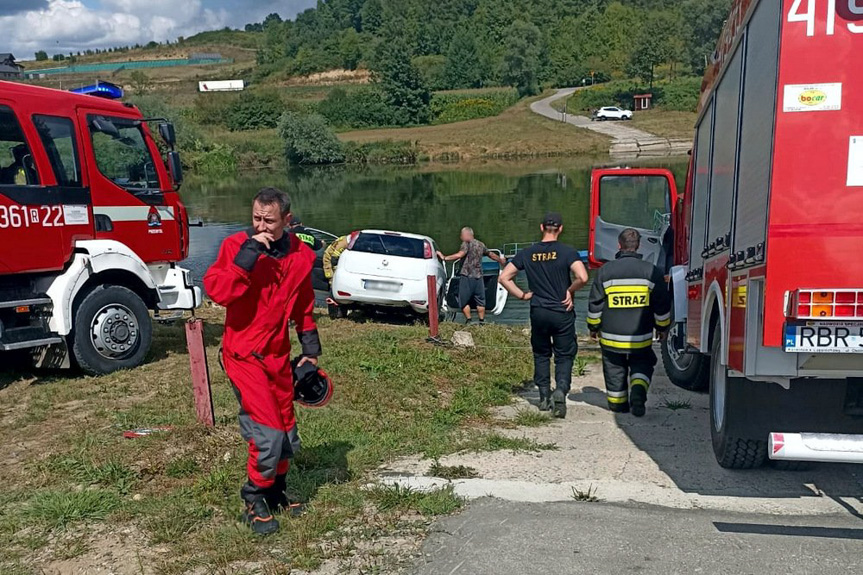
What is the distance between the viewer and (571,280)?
738 centimetres

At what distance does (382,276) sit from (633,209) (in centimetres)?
420

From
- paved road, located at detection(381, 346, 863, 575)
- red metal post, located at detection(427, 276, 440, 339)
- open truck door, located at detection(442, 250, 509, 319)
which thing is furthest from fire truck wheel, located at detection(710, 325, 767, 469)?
open truck door, located at detection(442, 250, 509, 319)

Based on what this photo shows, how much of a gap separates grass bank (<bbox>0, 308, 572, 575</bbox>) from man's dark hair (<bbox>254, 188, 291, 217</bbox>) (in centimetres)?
178

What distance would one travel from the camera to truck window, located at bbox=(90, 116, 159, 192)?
9031mm

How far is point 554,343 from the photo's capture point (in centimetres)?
746

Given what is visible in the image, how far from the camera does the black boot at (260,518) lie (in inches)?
176

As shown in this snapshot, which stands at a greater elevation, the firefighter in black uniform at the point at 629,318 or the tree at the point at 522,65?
the tree at the point at 522,65

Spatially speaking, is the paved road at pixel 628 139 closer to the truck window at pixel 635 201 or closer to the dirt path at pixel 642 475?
the truck window at pixel 635 201

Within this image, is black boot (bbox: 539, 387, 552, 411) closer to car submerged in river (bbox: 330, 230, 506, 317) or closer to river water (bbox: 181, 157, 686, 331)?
car submerged in river (bbox: 330, 230, 506, 317)

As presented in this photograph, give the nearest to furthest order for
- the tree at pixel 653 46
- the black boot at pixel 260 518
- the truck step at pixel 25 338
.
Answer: the black boot at pixel 260 518 < the truck step at pixel 25 338 < the tree at pixel 653 46

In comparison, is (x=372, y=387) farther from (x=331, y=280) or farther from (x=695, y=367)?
(x=331, y=280)

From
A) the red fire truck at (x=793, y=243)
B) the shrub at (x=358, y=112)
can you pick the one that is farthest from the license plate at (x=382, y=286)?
the shrub at (x=358, y=112)

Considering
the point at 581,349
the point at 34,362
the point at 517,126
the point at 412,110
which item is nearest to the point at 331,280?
the point at 581,349

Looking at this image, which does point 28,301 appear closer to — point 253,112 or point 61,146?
point 61,146
